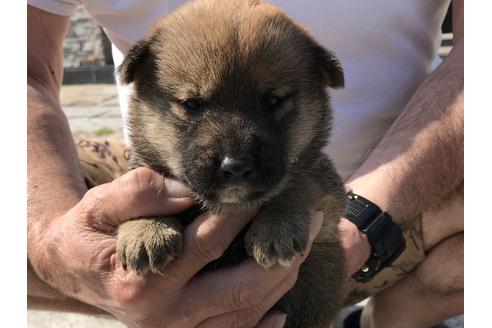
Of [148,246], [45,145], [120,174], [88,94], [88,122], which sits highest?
[148,246]

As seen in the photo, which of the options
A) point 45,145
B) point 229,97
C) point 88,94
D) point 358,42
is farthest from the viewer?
point 88,94

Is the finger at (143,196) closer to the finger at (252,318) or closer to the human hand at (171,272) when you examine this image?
the human hand at (171,272)

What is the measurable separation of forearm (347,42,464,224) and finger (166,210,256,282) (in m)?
1.08

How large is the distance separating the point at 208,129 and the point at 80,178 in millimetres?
1424

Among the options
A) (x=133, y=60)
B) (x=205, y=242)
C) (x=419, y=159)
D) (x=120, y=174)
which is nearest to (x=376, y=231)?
(x=419, y=159)

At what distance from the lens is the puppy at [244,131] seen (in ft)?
6.76

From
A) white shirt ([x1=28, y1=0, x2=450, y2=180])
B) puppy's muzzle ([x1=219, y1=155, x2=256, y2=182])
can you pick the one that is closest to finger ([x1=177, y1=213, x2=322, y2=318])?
puppy's muzzle ([x1=219, y1=155, x2=256, y2=182])

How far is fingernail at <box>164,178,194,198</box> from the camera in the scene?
7.53ft

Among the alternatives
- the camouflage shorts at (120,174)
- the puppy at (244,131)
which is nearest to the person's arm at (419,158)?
the camouflage shorts at (120,174)

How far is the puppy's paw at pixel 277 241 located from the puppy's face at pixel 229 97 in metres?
0.12

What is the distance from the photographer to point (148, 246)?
2148mm

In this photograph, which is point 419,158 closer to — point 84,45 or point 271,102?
point 271,102

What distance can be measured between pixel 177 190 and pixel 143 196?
0.45ft

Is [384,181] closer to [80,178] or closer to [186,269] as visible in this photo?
[186,269]
